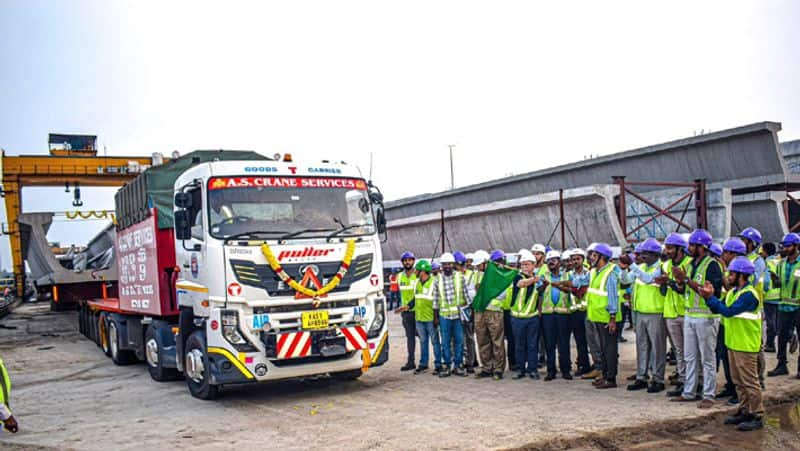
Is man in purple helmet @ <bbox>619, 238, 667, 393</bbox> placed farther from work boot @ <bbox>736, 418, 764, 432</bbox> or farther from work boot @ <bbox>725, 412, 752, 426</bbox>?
work boot @ <bbox>736, 418, 764, 432</bbox>

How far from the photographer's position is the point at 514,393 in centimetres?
915

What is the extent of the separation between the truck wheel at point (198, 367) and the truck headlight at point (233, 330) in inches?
24.9

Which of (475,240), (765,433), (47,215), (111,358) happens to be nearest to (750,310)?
(765,433)

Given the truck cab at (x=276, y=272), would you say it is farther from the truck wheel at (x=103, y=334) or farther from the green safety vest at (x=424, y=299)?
the truck wheel at (x=103, y=334)

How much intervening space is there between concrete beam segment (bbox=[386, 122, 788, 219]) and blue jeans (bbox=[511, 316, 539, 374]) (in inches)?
355

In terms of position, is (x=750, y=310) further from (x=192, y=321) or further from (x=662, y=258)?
(x=192, y=321)

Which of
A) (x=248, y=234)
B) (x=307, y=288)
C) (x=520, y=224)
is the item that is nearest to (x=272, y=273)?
(x=307, y=288)

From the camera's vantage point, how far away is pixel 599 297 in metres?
9.34

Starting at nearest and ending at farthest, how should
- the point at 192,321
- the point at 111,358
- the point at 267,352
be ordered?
the point at 267,352 < the point at 192,321 < the point at 111,358

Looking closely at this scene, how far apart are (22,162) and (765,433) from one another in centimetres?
2468

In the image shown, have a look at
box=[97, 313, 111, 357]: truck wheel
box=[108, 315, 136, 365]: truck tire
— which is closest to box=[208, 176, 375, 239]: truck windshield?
box=[108, 315, 136, 365]: truck tire

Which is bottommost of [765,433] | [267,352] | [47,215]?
[765,433]

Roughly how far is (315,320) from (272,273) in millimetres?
820

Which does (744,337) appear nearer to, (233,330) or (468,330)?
(468,330)
